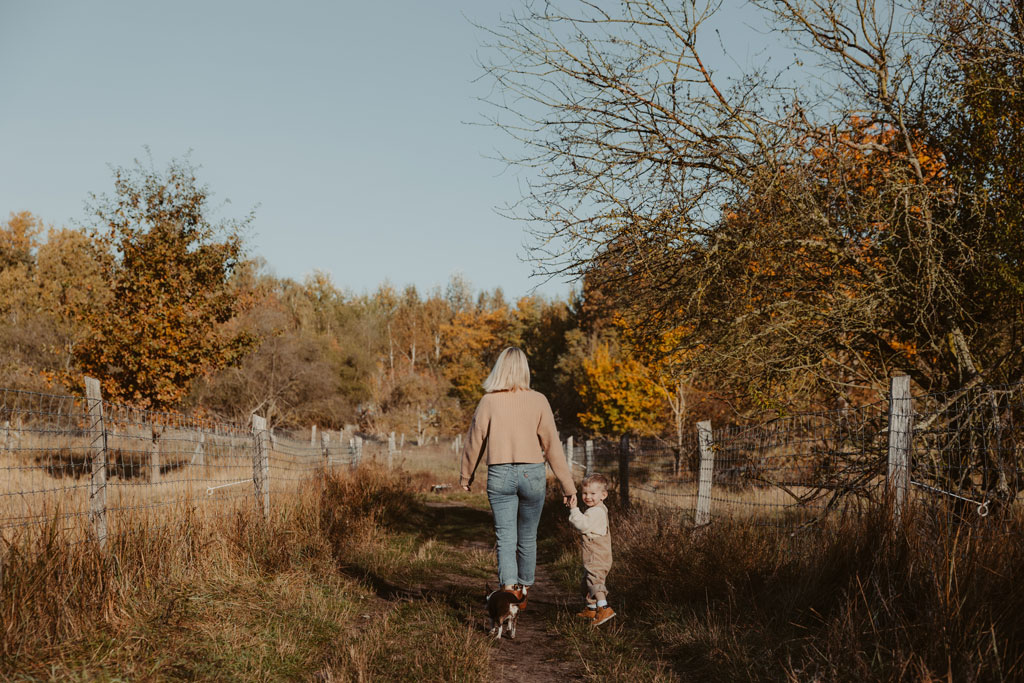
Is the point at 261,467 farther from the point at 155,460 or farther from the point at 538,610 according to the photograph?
the point at 538,610

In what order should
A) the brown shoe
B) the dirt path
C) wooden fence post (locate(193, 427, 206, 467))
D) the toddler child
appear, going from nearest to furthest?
the dirt path < the brown shoe < the toddler child < wooden fence post (locate(193, 427, 206, 467))

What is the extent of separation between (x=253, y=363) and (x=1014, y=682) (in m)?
36.9

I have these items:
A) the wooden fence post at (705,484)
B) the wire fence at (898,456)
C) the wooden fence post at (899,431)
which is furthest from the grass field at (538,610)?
the wooden fence post at (705,484)

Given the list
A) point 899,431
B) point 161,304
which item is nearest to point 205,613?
point 899,431

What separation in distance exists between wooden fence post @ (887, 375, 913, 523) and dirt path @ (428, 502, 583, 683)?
2.69 metres

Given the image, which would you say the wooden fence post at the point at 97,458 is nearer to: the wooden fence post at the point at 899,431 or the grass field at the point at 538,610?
the grass field at the point at 538,610

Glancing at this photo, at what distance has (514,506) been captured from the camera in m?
4.93

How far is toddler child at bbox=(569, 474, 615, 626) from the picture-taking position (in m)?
5.09

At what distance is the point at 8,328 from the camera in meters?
26.2

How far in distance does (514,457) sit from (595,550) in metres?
1.08

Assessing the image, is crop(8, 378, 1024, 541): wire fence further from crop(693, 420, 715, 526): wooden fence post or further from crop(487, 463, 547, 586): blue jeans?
crop(487, 463, 547, 586): blue jeans

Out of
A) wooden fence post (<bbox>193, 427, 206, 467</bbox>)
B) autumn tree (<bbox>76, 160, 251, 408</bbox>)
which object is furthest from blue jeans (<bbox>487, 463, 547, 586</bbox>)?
autumn tree (<bbox>76, 160, 251, 408</bbox>)

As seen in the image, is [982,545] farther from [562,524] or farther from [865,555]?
[562,524]

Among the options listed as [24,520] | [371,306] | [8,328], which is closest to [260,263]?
[371,306]
